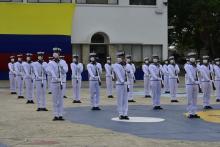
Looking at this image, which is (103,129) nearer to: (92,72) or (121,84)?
(121,84)

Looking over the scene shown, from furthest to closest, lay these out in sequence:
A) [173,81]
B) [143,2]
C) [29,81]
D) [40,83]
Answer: [143,2]
[173,81]
[29,81]
[40,83]

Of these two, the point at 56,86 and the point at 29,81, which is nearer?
the point at 56,86

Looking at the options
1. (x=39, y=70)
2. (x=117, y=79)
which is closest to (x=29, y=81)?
(x=39, y=70)

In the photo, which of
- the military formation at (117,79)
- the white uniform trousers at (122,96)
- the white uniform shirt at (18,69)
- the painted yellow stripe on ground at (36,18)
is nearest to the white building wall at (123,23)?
the painted yellow stripe on ground at (36,18)

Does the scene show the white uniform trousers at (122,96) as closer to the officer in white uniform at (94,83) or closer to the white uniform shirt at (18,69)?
the officer in white uniform at (94,83)

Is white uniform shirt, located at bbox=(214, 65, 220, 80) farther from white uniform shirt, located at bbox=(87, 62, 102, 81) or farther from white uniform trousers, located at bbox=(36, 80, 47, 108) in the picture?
white uniform trousers, located at bbox=(36, 80, 47, 108)

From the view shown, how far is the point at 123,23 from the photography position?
52.0 meters

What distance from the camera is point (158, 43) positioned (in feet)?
175

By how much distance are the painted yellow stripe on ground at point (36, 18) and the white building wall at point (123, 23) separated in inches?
93.9

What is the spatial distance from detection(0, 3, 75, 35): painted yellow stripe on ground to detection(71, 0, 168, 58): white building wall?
93.9 inches

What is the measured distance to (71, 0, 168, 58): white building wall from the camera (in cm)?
5112

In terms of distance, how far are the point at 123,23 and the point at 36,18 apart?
8667 millimetres

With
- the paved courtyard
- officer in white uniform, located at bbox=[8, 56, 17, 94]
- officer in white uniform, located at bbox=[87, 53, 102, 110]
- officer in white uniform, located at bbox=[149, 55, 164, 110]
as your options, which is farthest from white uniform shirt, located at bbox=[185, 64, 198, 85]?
officer in white uniform, located at bbox=[8, 56, 17, 94]

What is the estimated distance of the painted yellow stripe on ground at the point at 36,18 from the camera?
157ft
